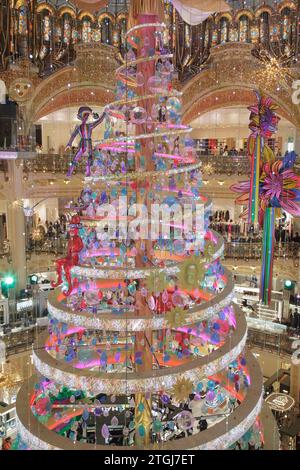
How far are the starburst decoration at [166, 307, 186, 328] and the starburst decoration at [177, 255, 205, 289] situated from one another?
0.21m

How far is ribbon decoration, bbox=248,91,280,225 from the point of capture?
4.85 meters

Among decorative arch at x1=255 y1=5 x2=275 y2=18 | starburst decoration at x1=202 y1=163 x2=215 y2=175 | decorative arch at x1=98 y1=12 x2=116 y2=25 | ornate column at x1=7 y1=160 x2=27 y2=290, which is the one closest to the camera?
decorative arch at x1=255 y1=5 x2=275 y2=18

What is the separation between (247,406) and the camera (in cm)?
314

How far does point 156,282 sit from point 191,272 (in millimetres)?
254

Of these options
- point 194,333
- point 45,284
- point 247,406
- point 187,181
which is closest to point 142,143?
point 187,181

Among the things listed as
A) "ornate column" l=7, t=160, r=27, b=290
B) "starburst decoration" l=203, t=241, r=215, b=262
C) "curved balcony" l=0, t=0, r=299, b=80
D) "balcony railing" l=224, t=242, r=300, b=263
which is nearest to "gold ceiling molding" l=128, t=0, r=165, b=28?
"starburst decoration" l=203, t=241, r=215, b=262

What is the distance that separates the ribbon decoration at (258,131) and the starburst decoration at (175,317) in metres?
2.28

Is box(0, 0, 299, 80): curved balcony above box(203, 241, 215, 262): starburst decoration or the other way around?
above

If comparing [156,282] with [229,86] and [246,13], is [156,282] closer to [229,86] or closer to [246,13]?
[246,13]

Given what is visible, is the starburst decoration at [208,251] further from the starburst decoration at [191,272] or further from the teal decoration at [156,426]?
the teal decoration at [156,426]

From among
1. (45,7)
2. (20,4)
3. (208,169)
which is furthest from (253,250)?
(20,4)

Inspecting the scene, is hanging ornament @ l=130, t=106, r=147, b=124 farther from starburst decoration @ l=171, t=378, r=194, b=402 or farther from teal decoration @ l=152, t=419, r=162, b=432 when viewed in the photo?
teal decoration @ l=152, t=419, r=162, b=432

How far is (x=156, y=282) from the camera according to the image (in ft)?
9.89

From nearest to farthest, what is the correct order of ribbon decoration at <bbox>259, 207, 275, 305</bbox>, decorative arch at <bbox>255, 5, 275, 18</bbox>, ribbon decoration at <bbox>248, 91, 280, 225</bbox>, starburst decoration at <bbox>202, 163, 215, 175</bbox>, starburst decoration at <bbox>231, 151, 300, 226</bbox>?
starburst decoration at <bbox>231, 151, 300, 226</bbox>
ribbon decoration at <bbox>248, 91, 280, 225</bbox>
ribbon decoration at <bbox>259, 207, 275, 305</bbox>
decorative arch at <bbox>255, 5, 275, 18</bbox>
starburst decoration at <bbox>202, 163, 215, 175</bbox>
